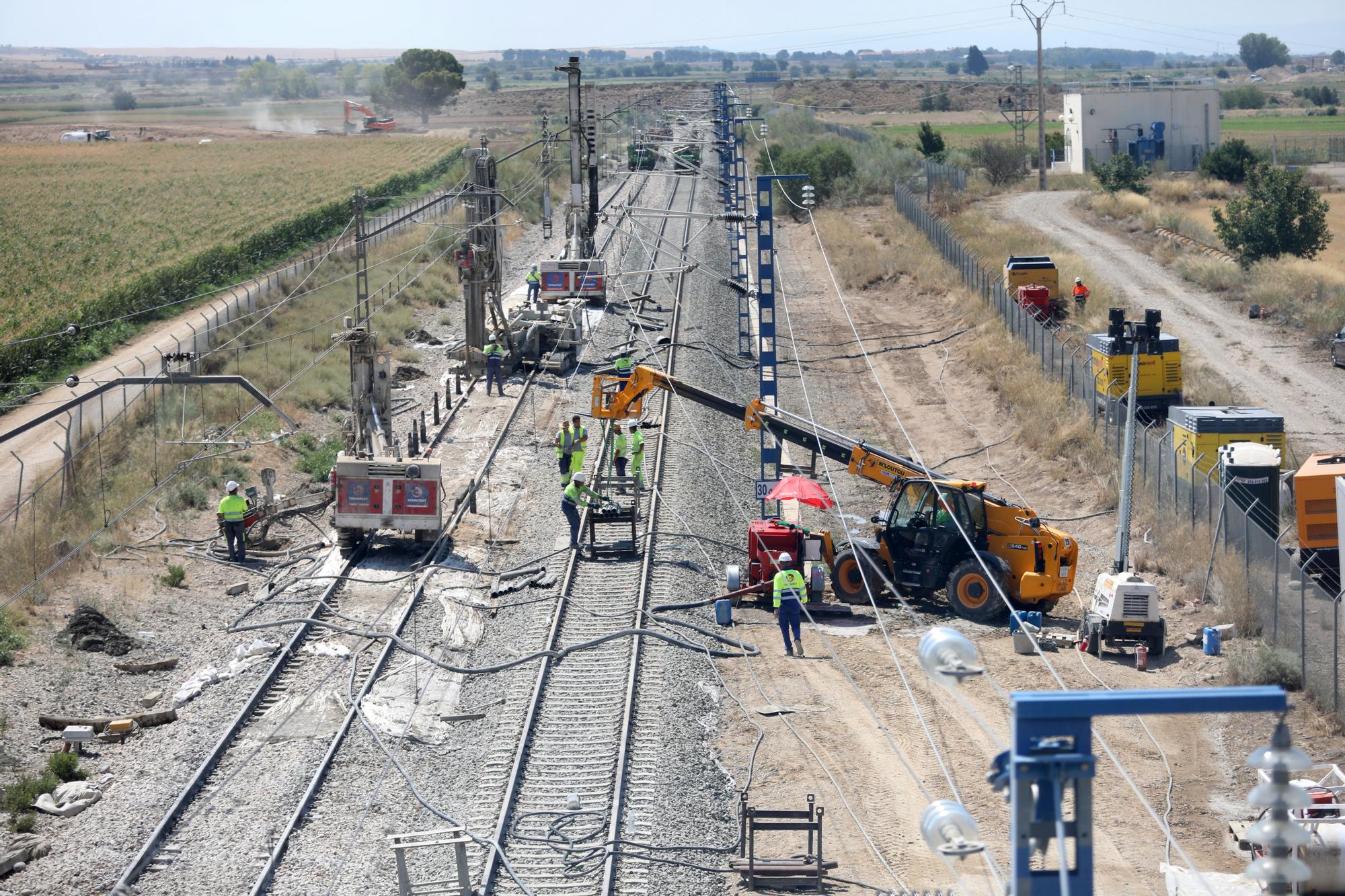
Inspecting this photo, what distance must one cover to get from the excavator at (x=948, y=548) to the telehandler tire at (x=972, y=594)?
1 cm

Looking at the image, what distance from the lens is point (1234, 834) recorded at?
14.5m

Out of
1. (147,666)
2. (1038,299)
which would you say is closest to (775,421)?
(147,666)

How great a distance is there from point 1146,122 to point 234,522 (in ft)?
231

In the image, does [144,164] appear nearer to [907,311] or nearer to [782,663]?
[907,311]

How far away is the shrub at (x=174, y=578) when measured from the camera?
75.2 feet

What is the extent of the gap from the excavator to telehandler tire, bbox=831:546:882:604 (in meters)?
0.01

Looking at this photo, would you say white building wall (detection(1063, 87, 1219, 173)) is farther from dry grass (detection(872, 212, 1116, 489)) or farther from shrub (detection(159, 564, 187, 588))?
shrub (detection(159, 564, 187, 588))

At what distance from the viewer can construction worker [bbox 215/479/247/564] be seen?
23.8 m

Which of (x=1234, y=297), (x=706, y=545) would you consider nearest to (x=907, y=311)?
(x=1234, y=297)

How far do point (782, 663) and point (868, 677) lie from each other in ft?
4.08

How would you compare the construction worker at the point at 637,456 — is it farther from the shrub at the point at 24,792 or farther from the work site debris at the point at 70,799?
the shrub at the point at 24,792

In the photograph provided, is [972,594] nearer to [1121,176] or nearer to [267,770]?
[267,770]

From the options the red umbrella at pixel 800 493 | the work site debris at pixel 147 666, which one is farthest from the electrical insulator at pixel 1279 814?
the work site debris at pixel 147 666

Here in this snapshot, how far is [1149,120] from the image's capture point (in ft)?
267
